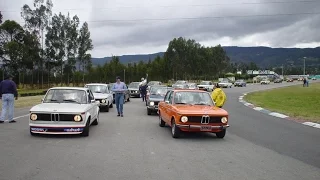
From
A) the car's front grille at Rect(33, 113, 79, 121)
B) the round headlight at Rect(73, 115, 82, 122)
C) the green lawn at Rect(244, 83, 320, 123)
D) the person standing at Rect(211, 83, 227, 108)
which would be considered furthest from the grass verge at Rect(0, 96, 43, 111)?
the green lawn at Rect(244, 83, 320, 123)

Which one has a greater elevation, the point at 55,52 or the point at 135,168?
the point at 55,52

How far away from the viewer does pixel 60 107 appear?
33.5ft

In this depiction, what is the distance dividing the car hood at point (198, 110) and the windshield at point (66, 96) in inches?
127

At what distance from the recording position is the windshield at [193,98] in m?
11.8

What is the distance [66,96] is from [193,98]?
4356 millimetres

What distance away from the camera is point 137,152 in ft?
27.0

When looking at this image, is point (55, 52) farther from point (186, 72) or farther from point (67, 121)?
point (67, 121)

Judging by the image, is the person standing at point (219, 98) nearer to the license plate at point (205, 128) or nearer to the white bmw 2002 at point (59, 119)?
the license plate at point (205, 128)

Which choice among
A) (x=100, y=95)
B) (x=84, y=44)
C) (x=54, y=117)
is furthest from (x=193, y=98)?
(x=84, y=44)

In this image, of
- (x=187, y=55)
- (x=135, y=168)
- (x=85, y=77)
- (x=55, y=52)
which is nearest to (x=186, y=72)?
(x=187, y=55)

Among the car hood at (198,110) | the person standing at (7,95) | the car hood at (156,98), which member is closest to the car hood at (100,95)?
the car hood at (156,98)

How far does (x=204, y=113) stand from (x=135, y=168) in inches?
156

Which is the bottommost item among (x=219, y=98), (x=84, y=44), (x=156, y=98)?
(x=156, y=98)

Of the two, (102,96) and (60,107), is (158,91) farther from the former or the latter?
(60,107)
